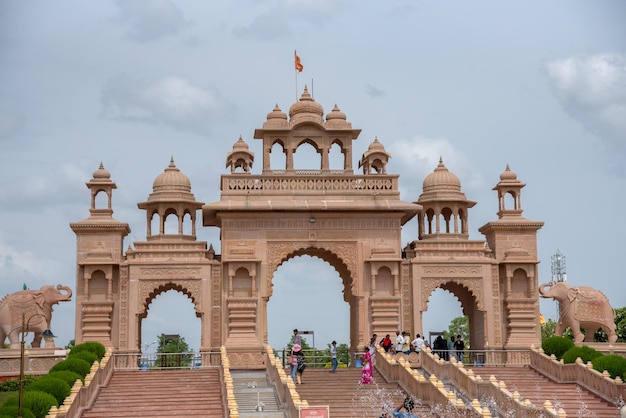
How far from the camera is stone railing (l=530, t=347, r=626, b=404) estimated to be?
30.7 m

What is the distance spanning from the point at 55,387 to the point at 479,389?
36.2 feet

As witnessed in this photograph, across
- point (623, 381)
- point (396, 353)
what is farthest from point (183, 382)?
point (623, 381)

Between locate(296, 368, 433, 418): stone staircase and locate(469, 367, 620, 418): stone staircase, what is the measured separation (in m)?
3.70

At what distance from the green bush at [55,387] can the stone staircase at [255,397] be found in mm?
4474

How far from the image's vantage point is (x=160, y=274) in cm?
3869

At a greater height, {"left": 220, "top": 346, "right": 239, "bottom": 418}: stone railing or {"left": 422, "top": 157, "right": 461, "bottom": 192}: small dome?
{"left": 422, "top": 157, "right": 461, "bottom": 192}: small dome

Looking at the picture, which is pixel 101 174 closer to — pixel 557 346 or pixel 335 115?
pixel 335 115

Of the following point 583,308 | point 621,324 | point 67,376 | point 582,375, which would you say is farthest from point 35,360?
point 621,324

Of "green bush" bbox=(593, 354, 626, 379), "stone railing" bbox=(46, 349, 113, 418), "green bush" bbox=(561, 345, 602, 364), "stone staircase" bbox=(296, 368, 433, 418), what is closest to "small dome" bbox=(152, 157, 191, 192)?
"stone railing" bbox=(46, 349, 113, 418)

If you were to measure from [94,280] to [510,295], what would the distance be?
14639mm

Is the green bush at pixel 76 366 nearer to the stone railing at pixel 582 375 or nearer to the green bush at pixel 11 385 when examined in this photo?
the green bush at pixel 11 385

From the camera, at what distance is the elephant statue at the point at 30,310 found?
3831cm

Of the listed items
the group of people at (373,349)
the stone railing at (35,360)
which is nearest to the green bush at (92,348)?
the stone railing at (35,360)

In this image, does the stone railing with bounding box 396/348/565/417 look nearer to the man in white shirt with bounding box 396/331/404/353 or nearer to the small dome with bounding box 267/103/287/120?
the man in white shirt with bounding box 396/331/404/353
